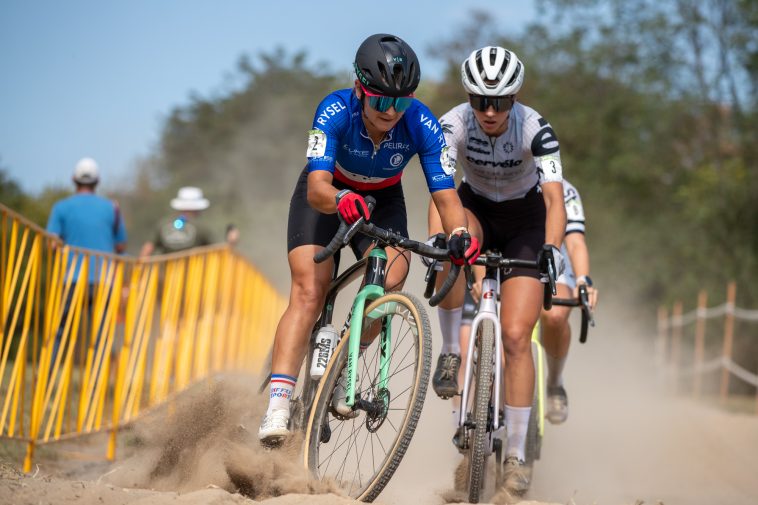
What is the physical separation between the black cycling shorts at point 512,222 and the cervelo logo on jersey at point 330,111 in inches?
66.8

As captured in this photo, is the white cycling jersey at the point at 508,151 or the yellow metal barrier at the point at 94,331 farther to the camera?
the yellow metal barrier at the point at 94,331

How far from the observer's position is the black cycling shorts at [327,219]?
17.9 ft

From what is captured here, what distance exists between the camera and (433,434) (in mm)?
9617

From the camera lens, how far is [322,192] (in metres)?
4.98

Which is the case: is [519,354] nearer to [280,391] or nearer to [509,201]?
[509,201]

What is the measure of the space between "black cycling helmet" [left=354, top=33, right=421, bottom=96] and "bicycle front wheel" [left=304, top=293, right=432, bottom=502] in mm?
1049

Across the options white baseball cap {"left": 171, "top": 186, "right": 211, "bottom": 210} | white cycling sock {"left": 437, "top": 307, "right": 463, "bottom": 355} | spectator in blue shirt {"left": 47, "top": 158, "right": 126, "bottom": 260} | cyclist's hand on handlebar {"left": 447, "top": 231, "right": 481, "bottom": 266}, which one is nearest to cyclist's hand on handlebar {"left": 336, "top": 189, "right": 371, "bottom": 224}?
cyclist's hand on handlebar {"left": 447, "top": 231, "right": 481, "bottom": 266}

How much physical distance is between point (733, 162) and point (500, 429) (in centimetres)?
2882

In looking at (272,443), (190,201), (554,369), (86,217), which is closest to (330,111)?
(272,443)

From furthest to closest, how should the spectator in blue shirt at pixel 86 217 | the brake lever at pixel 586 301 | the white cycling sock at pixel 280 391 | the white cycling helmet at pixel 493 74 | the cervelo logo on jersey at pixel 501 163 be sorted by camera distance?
the spectator in blue shirt at pixel 86 217
the brake lever at pixel 586 301
the cervelo logo on jersey at pixel 501 163
the white cycling helmet at pixel 493 74
the white cycling sock at pixel 280 391

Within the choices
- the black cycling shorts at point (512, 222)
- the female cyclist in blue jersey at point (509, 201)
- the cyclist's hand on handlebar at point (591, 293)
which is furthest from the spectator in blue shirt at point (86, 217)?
the cyclist's hand on handlebar at point (591, 293)

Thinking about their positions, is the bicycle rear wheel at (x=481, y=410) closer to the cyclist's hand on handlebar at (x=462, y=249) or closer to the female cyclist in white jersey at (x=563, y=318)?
the cyclist's hand on handlebar at (x=462, y=249)

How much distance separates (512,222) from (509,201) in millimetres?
143

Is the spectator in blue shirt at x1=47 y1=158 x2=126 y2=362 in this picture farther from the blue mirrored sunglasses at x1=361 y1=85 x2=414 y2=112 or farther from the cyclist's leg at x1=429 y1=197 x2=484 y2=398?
the blue mirrored sunglasses at x1=361 y1=85 x2=414 y2=112
